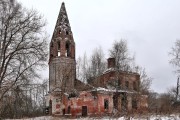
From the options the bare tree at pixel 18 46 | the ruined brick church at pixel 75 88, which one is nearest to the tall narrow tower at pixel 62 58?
the ruined brick church at pixel 75 88

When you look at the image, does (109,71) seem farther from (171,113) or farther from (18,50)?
(171,113)

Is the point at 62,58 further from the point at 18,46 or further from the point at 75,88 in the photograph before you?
the point at 18,46

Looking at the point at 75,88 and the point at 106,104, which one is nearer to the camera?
the point at 106,104

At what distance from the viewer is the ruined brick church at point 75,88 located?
45.2 m

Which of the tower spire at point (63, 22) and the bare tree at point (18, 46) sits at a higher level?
the tower spire at point (63, 22)

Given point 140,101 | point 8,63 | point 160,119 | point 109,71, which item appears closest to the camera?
point 160,119

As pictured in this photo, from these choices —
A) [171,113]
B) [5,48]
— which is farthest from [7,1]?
[171,113]

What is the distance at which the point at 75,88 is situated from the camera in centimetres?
4938

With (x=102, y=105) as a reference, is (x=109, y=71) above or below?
above

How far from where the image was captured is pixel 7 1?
925 inches

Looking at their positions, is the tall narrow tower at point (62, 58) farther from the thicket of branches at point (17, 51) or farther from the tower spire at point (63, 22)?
the thicket of branches at point (17, 51)

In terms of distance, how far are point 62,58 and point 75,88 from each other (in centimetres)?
475

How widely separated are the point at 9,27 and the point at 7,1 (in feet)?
6.32

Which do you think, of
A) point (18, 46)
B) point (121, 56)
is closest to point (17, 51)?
point (18, 46)
